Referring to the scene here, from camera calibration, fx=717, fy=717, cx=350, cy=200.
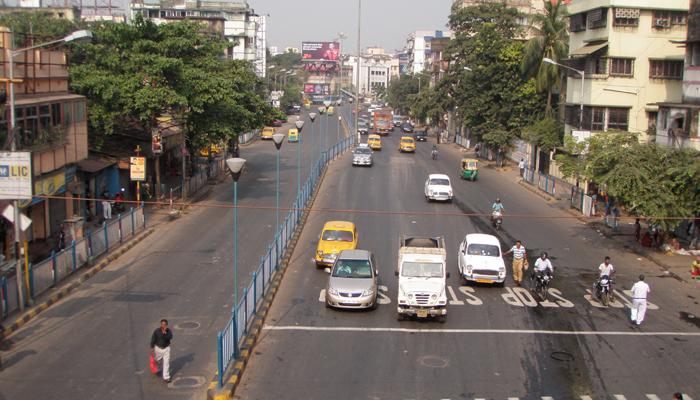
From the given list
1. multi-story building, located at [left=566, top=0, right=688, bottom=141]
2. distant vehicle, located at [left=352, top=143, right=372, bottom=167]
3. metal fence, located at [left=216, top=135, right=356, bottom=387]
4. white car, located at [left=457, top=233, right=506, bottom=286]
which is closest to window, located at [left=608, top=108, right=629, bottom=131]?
multi-story building, located at [left=566, top=0, right=688, bottom=141]

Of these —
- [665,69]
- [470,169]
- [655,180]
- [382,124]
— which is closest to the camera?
[655,180]

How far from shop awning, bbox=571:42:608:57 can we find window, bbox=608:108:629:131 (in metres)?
3.90

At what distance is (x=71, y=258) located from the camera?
81.0 feet

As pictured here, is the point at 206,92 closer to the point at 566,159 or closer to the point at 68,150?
the point at 68,150

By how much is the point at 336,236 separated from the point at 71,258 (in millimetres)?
9670

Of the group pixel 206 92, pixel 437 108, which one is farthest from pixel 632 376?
pixel 437 108

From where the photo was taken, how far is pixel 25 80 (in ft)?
91.7

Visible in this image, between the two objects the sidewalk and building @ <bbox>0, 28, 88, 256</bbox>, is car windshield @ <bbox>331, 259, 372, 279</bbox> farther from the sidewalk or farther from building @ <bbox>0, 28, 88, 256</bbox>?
the sidewalk

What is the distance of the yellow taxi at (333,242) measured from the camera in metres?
27.1

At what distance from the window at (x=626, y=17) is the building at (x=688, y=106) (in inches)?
369

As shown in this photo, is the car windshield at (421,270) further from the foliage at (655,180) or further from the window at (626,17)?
the window at (626,17)

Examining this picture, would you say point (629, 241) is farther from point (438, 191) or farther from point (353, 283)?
point (353, 283)

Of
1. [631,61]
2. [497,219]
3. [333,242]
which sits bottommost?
[333,242]

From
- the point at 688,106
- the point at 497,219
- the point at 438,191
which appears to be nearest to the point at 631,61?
the point at 688,106
